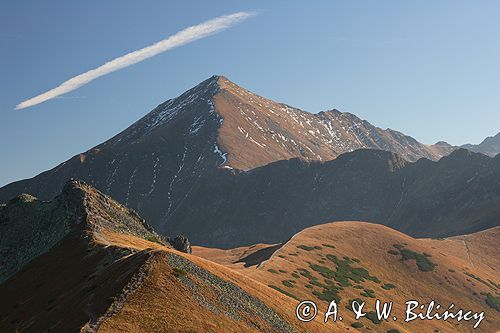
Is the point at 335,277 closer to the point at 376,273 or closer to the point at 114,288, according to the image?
the point at 376,273

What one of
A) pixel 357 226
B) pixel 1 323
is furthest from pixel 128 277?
pixel 357 226

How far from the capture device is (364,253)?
111188mm

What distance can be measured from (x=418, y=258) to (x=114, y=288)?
90.2 metres

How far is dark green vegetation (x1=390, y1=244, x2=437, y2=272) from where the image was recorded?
361 feet

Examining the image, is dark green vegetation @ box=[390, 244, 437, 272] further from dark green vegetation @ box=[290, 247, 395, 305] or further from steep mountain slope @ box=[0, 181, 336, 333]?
steep mountain slope @ box=[0, 181, 336, 333]

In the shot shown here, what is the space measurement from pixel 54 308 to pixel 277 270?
4656 centimetres

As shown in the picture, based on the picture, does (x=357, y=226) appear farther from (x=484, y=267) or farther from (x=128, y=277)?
(x=128, y=277)

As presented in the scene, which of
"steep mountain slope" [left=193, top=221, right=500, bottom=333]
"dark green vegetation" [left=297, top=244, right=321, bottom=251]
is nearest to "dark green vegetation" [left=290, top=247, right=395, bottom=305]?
"steep mountain slope" [left=193, top=221, right=500, bottom=333]

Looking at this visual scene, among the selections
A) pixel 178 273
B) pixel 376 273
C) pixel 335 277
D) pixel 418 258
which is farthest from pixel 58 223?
pixel 418 258

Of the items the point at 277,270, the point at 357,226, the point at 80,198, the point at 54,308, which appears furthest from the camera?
the point at 357,226

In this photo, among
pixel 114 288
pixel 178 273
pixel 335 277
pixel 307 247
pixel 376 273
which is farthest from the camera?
pixel 307 247

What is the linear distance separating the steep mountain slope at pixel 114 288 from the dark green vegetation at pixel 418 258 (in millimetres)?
61294

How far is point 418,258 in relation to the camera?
11381 centimetres

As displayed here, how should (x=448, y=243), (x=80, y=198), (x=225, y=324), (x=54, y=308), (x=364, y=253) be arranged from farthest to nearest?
(x=448, y=243), (x=364, y=253), (x=80, y=198), (x=54, y=308), (x=225, y=324)
